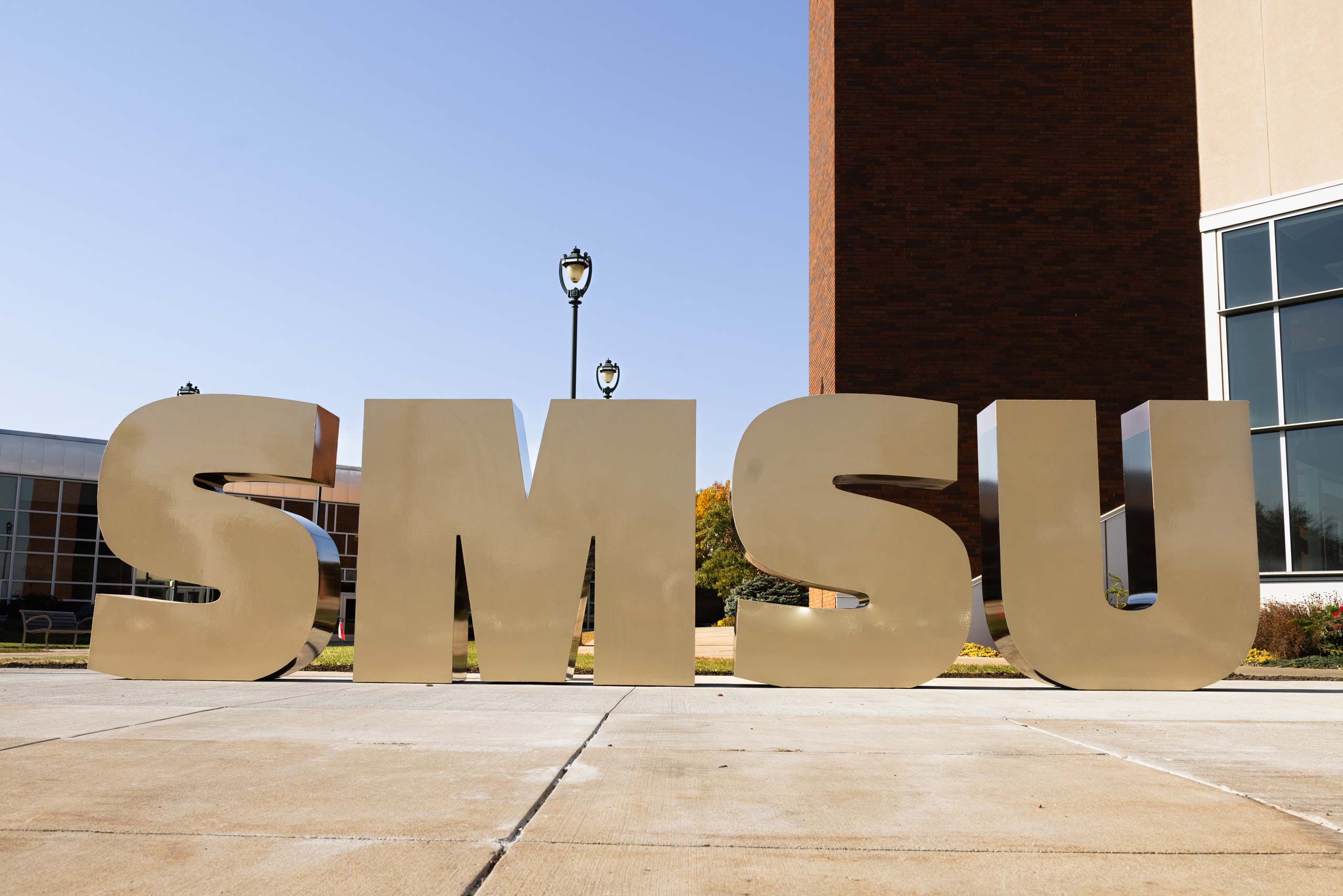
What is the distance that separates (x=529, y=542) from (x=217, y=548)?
10.6 ft

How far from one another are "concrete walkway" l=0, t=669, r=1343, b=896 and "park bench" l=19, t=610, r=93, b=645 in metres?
14.7

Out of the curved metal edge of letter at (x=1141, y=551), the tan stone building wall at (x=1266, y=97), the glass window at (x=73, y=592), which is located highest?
the tan stone building wall at (x=1266, y=97)

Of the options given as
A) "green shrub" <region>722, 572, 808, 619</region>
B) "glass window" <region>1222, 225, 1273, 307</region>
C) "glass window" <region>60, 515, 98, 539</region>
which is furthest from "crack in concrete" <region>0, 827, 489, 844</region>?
"glass window" <region>60, 515, 98, 539</region>

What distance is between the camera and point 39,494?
29.5 meters

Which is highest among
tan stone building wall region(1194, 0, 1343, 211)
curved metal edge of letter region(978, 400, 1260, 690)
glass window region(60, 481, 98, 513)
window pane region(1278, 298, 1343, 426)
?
tan stone building wall region(1194, 0, 1343, 211)

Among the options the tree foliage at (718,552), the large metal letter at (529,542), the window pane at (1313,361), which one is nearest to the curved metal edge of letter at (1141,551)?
the large metal letter at (529,542)

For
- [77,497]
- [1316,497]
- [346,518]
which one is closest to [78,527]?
[77,497]

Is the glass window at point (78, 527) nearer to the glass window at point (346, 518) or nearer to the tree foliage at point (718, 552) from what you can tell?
the glass window at point (346, 518)

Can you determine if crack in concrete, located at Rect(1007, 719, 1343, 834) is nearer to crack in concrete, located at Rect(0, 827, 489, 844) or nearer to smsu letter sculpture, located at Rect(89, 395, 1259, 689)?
crack in concrete, located at Rect(0, 827, 489, 844)

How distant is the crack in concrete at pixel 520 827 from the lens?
9.91 ft

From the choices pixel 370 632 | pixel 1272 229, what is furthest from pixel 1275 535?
pixel 370 632

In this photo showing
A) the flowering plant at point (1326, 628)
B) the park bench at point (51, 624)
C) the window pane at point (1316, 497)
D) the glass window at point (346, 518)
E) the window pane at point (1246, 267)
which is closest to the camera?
the flowering plant at point (1326, 628)

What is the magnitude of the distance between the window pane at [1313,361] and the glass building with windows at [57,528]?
22.9 meters

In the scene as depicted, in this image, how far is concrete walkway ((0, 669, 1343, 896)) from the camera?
124 inches
